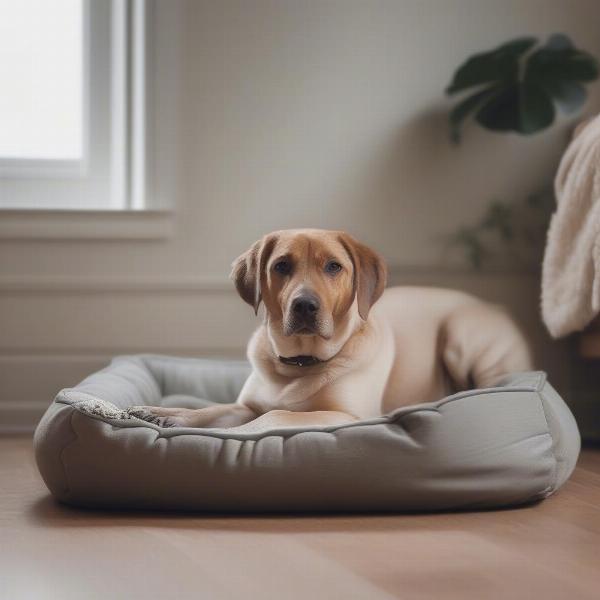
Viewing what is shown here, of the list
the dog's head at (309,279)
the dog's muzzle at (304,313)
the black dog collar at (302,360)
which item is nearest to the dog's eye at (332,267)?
the dog's head at (309,279)

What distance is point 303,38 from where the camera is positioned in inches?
138

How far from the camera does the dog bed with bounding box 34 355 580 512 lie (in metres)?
1.89

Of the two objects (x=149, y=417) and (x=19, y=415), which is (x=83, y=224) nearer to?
(x=19, y=415)

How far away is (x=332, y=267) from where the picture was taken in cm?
231

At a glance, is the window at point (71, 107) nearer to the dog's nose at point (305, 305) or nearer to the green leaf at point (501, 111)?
the green leaf at point (501, 111)

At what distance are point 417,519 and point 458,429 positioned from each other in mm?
205

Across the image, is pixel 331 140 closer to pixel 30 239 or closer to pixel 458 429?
pixel 30 239

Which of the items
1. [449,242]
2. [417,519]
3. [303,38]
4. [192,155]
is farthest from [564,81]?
[417,519]

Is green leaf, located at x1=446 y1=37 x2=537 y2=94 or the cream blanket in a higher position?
green leaf, located at x1=446 y1=37 x2=537 y2=94

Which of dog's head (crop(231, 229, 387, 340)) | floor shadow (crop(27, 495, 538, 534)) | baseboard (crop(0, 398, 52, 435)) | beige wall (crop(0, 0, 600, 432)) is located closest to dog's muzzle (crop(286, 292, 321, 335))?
dog's head (crop(231, 229, 387, 340))

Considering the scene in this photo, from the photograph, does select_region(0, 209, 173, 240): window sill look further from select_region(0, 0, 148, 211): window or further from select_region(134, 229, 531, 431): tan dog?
select_region(134, 229, 531, 431): tan dog

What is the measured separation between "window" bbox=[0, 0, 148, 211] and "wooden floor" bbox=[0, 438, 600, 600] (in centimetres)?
178

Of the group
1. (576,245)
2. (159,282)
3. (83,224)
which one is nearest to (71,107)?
(83,224)

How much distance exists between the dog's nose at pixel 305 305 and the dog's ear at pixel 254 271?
0.16 meters
